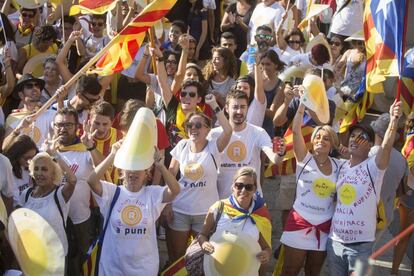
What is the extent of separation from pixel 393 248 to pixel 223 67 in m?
2.32

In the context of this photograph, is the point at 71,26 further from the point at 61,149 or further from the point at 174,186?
the point at 174,186

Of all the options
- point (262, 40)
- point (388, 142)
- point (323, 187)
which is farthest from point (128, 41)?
point (262, 40)

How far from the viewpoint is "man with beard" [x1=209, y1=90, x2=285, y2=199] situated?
8180mm

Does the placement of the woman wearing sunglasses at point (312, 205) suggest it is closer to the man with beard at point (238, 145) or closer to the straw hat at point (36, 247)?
the man with beard at point (238, 145)

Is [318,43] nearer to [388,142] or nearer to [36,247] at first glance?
[388,142]

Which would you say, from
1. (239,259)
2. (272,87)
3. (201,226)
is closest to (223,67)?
(272,87)

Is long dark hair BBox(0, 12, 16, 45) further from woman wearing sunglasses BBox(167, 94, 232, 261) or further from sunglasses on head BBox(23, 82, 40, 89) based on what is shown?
woman wearing sunglasses BBox(167, 94, 232, 261)

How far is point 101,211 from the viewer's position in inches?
295

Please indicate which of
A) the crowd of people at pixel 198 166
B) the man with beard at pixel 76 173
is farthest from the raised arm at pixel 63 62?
the man with beard at pixel 76 173

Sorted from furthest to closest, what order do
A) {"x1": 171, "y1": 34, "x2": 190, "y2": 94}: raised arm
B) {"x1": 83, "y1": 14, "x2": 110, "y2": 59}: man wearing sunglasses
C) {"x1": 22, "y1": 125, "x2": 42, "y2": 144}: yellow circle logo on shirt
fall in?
1. {"x1": 83, "y1": 14, "x2": 110, "y2": 59}: man wearing sunglasses
2. {"x1": 171, "y1": 34, "x2": 190, "y2": 94}: raised arm
3. {"x1": 22, "y1": 125, "x2": 42, "y2": 144}: yellow circle logo on shirt

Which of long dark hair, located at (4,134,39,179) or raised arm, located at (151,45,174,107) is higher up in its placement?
raised arm, located at (151,45,174,107)

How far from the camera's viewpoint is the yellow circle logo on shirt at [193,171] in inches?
314

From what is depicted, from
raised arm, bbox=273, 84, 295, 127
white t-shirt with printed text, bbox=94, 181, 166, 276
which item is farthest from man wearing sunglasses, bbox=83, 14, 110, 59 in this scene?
white t-shirt with printed text, bbox=94, 181, 166, 276

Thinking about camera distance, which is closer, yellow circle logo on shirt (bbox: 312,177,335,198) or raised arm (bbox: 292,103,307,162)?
yellow circle logo on shirt (bbox: 312,177,335,198)
